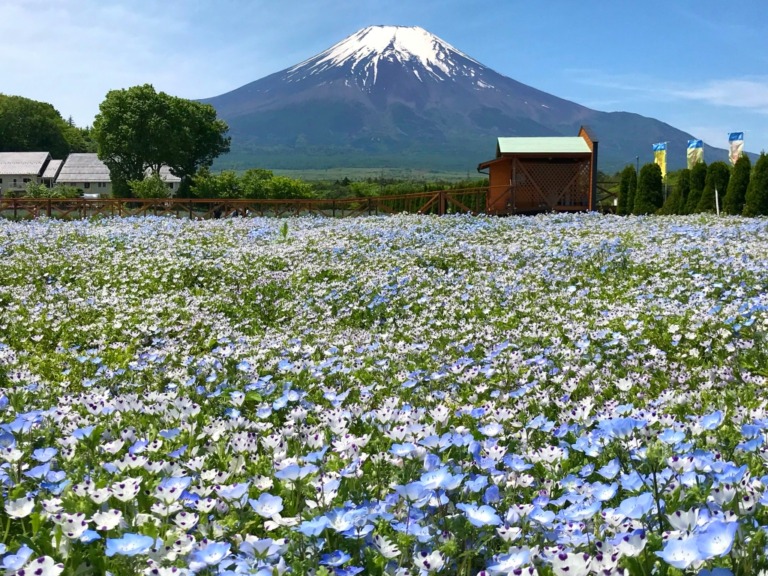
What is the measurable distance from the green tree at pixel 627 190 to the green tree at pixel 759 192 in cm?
742

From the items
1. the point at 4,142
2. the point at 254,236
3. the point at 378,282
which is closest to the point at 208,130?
the point at 4,142

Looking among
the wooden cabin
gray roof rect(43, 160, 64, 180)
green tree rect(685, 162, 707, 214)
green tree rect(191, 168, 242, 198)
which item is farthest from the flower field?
gray roof rect(43, 160, 64, 180)

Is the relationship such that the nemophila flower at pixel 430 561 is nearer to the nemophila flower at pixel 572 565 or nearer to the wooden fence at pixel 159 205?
the nemophila flower at pixel 572 565

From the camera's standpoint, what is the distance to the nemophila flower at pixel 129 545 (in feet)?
5.57

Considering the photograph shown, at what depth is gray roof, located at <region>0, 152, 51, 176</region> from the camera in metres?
97.2

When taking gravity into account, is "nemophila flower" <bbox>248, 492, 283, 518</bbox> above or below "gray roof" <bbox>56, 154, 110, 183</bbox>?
below

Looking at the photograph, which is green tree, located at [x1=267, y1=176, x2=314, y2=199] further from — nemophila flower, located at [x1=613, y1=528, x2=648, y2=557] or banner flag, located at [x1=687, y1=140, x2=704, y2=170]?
nemophila flower, located at [x1=613, y1=528, x2=648, y2=557]

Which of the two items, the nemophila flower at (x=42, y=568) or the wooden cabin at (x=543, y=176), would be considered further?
the wooden cabin at (x=543, y=176)

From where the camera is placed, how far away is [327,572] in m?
1.73

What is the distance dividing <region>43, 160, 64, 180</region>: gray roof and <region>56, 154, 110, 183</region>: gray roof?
68 cm

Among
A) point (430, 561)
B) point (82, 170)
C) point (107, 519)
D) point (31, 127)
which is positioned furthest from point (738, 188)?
point (31, 127)

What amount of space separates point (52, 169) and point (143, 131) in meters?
48.3

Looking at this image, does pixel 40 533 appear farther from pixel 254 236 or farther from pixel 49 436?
pixel 254 236

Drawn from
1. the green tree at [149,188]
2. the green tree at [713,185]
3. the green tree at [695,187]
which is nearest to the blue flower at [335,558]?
the green tree at [713,185]
